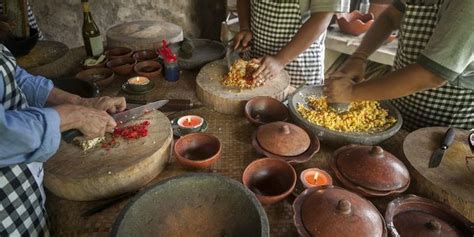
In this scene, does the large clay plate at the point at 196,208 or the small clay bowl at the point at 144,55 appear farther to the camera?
the small clay bowl at the point at 144,55

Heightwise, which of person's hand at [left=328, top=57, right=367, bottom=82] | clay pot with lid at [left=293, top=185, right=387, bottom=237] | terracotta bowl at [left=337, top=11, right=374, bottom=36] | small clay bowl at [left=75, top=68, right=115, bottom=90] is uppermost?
person's hand at [left=328, top=57, right=367, bottom=82]

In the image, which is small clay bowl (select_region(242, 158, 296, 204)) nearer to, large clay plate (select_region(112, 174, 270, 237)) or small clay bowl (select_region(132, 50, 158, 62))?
large clay plate (select_region(112, 174, 270, 237))

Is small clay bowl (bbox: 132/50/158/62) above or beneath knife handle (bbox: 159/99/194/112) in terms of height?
above

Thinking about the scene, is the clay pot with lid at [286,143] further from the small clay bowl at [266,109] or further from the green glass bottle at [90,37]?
the green glass bottle at [90,37]

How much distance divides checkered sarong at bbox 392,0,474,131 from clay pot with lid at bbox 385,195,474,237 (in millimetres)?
903

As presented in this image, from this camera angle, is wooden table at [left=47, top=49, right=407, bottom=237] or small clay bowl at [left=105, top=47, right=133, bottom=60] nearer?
wooden table at [left=47, top=49, right=407, bottom=237]

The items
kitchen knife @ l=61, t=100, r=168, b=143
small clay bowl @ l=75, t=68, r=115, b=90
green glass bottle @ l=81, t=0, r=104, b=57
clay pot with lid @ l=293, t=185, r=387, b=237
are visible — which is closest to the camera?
clay pot with lid @ l=293, t=185, r=387, b=237

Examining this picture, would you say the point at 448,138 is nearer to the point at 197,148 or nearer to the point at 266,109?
the point at 266,109

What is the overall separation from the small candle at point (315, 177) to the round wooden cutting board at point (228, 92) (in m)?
0.78

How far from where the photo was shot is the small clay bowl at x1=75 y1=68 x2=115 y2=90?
2469mm

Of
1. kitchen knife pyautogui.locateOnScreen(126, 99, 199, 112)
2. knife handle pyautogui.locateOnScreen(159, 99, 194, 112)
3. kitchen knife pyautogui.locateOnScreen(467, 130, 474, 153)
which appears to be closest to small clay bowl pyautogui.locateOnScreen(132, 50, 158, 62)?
kitchen knife pyautogui.locateOnScreen(126, 99, 199, 112)

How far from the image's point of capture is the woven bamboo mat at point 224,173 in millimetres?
1405

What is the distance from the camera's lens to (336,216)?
117cm

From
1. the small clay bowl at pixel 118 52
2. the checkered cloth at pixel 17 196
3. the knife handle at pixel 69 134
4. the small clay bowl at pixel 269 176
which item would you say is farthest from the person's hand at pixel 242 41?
the checkered cloth at pixel 17 196
